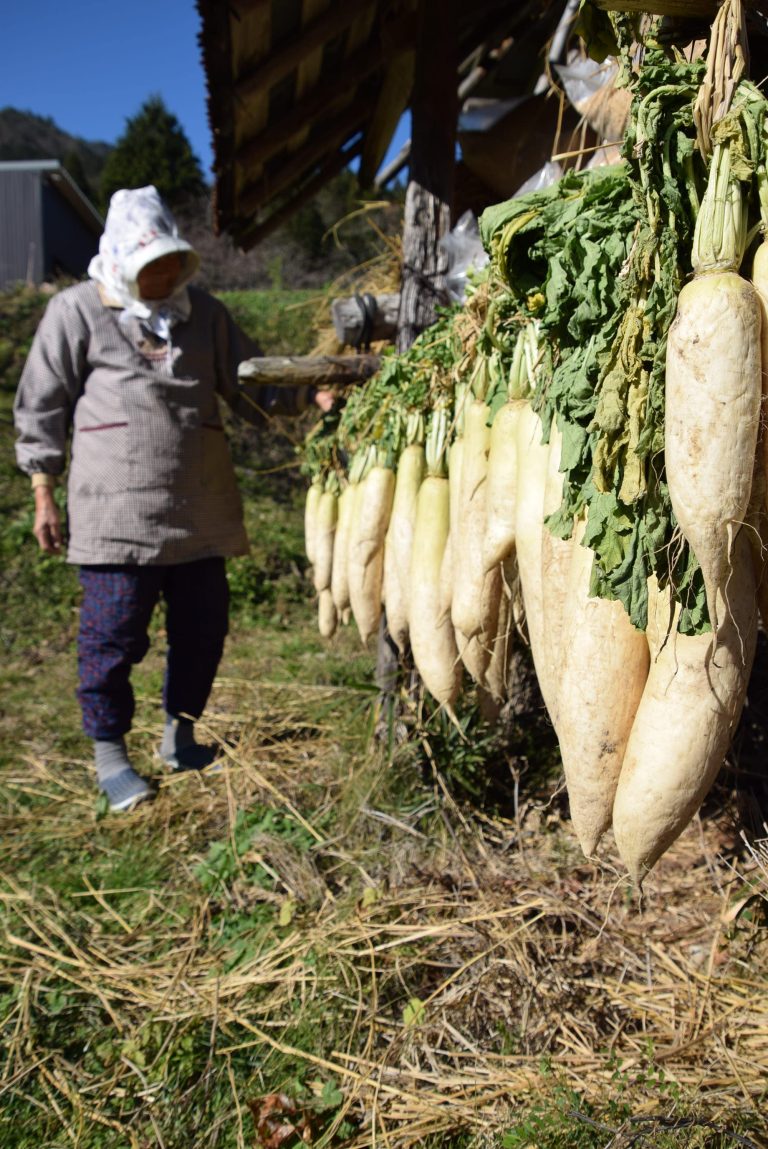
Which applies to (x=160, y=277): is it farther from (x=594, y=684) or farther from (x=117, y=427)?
(x=594, y=684)

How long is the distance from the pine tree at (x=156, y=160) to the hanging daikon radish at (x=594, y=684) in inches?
834

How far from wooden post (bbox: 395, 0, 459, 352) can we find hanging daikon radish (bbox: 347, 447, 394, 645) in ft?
2.22

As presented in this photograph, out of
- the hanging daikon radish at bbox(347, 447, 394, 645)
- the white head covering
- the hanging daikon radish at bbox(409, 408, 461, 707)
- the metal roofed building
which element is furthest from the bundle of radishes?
the metal roofed building

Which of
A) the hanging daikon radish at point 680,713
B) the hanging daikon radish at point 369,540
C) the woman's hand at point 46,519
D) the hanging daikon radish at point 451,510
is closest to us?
the hanging daikon radish at point 680,713

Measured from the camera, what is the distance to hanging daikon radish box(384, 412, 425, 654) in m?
1.88

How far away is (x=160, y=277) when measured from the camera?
2666mm

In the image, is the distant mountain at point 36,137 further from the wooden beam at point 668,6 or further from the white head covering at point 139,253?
the wooden beam at point 668,6

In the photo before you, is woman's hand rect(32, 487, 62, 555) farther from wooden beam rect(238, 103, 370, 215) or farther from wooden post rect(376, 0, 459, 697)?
wooden beam rect(238, 103, 370, 215)

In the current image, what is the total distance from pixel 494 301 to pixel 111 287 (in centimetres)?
171

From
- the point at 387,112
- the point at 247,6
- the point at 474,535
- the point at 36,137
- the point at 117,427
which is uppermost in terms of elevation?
the point at 36,137

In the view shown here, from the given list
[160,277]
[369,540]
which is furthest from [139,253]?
[369,540]

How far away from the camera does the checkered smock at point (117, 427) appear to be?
2.65m

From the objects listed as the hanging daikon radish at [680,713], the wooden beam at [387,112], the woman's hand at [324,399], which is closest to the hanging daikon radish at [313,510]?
the woman's hand at [324,399]

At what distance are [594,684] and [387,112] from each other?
2.89 meters
